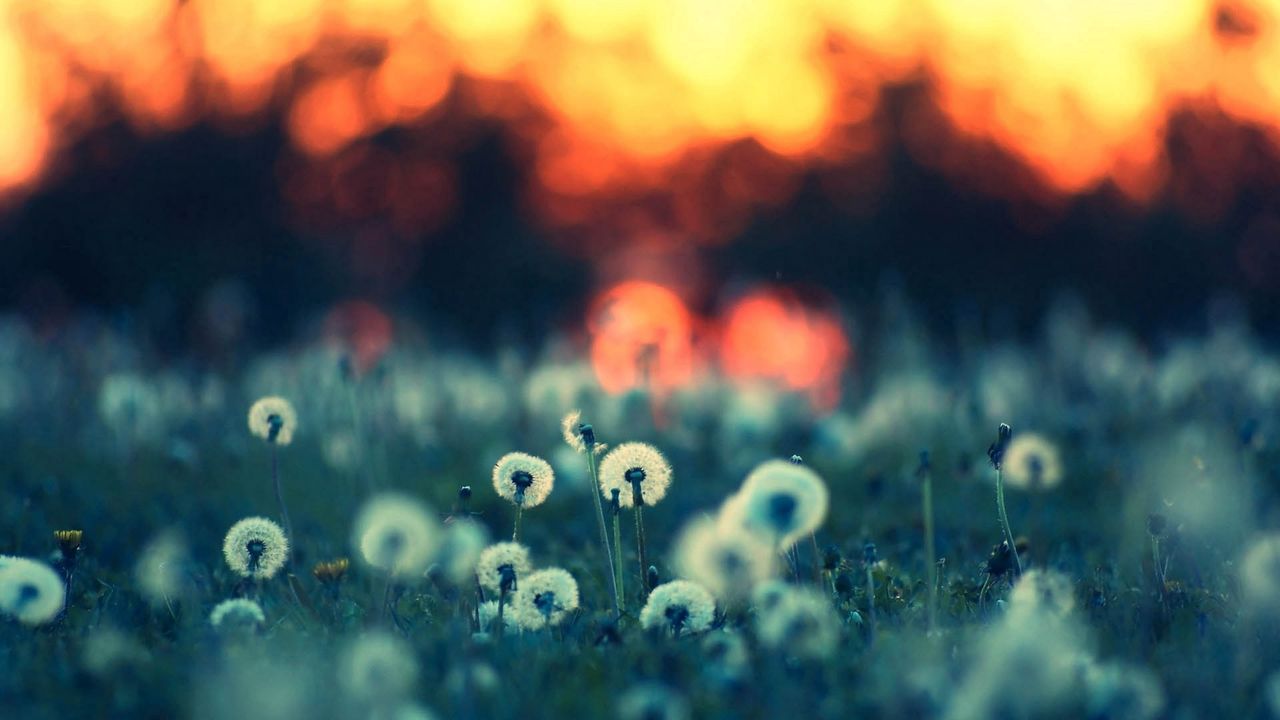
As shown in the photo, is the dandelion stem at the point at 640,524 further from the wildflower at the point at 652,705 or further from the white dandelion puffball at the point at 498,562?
the wildflower at the point at 652,705

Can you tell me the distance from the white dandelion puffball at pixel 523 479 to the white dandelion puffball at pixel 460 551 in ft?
0.51

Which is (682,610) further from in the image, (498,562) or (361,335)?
(361,335)

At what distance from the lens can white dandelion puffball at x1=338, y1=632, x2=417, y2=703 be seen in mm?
2213

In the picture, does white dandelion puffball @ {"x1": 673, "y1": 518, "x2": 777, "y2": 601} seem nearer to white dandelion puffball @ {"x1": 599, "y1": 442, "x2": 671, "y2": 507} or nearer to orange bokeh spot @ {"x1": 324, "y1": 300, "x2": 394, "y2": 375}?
white dandelion puffball @ {"x1": 599, "y1": 442, "x2": 671, "y2": 507}

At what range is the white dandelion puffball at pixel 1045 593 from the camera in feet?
9.02

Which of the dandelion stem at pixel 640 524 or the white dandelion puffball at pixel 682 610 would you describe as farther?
the dandelion stem at pixel 640 524

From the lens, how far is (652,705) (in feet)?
7.22

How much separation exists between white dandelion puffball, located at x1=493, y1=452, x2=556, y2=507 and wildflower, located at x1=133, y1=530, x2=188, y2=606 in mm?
893

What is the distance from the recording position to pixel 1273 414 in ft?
19.4

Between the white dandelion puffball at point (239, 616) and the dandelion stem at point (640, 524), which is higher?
the dandelion stem at point (640, 524)

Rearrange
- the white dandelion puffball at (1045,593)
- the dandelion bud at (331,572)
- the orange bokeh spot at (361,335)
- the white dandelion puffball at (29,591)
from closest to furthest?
the white dandelion puffball at (1045,593), the white dandelion puffball at (29,591), the dandelion bud at (331,572), the orange bokeh spot at (361,335)

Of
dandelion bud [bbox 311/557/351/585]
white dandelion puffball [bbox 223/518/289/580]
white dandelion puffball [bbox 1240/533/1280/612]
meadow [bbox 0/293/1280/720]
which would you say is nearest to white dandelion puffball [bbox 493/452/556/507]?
meadow [bbox 0/293/1280/720]

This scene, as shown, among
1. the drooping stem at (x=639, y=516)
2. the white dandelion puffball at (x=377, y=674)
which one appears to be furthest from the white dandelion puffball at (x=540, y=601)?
the white dandelion puffball at (x=377, y=674)

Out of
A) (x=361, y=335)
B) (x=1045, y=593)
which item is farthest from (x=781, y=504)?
(x=361, y=335)
